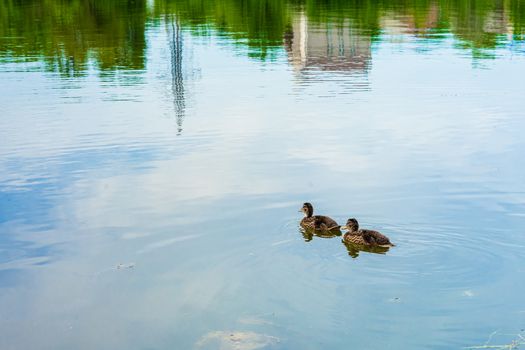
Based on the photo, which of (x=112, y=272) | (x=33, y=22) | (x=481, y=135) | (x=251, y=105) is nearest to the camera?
(x=112, y=272)

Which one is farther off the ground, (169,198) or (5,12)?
(5,12)

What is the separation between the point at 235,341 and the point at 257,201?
5.62 meters

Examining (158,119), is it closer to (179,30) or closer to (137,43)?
(137,43)

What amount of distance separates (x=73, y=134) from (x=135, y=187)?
5462 millimetres

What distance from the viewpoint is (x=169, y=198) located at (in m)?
16.0

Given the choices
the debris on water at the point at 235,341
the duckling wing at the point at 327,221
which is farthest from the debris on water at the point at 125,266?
the duckling wing at the point at 327,221

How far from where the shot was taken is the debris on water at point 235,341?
9969mm

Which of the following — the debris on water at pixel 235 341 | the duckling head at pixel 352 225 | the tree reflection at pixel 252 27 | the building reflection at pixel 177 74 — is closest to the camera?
the debris on water at pixel 235 341

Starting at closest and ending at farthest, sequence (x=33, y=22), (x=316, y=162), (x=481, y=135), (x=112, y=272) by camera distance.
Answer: (x=112, y=272) < (x=316, y=162) < (x=481, y=135) < (x=33, y=22)

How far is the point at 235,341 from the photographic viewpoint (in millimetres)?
10086

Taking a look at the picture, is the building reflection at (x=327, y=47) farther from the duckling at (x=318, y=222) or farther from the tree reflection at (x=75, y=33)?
the duckling at (x=318, y=222)

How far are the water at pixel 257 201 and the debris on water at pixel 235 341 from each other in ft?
0.08

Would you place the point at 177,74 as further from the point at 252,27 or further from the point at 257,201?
the point at 252,27

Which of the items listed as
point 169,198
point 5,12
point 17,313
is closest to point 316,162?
point 169,198
